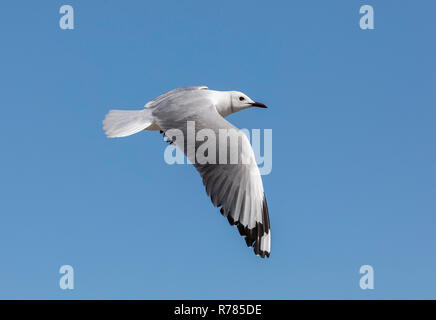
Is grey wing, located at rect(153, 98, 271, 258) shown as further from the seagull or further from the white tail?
the white tail

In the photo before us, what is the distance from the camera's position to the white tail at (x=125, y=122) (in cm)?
462

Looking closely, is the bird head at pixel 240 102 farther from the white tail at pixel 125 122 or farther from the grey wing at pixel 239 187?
the grey wing at pixel 239 187

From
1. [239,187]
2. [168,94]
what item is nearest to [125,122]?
[168,94]

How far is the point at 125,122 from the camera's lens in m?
4.75

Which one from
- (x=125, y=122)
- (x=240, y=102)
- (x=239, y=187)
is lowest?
(x=239, y=187)

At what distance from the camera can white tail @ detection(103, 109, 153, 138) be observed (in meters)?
4.62

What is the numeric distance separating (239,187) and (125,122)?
3.65ft

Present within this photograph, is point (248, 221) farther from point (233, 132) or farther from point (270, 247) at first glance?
point (233, 132)

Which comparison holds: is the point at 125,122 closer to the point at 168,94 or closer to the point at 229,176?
the point at 168,94

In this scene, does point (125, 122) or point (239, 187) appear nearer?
point (239, 187)

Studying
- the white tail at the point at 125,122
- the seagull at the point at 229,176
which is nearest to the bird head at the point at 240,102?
the seagull at the point at 229,176

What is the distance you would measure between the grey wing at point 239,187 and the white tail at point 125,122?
478 millimetres

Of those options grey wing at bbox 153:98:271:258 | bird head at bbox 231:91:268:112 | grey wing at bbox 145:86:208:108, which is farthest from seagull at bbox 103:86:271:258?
bird head at bbox 231:91:268:112

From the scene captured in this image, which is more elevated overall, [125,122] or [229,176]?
→ [125,122]
